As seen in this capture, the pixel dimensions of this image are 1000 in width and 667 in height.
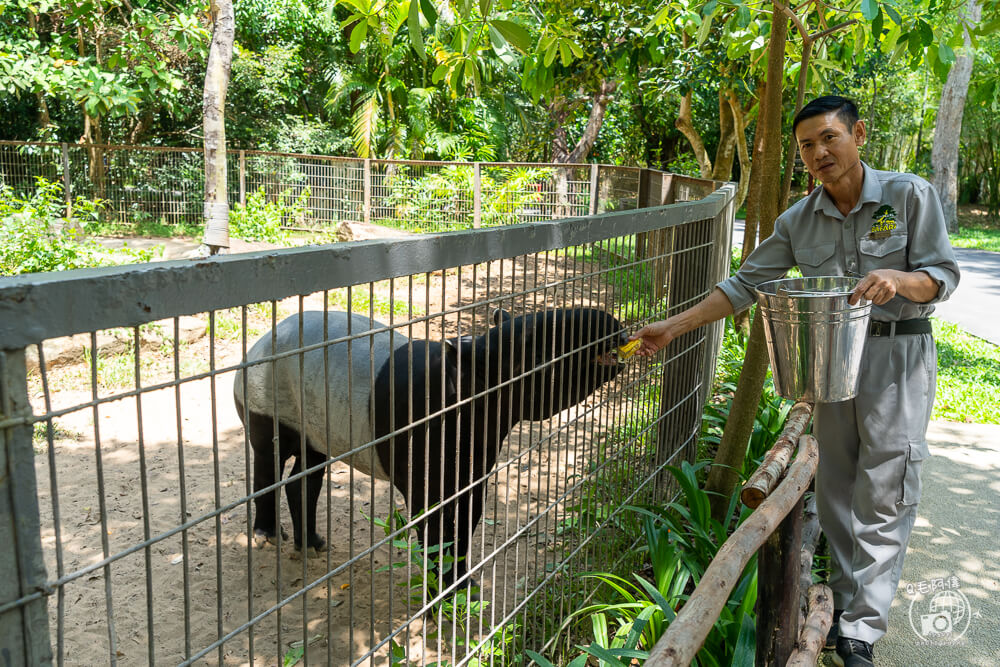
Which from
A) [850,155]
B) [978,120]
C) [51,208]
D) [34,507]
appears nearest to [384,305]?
[51,208]

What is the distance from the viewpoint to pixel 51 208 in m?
8.84

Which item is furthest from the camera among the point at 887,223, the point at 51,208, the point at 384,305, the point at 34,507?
the point at 384,305

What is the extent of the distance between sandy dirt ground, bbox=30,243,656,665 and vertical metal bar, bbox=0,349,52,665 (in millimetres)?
53

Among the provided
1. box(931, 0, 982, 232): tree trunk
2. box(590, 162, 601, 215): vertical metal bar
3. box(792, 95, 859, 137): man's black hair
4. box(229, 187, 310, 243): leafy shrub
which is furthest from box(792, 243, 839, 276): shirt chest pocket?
box(931, 0, 982, 232): tree trunk

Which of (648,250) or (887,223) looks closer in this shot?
(887,223)

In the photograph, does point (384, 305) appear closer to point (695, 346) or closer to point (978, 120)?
point (695, 346)

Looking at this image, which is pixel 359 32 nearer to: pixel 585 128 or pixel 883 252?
pixel 883 252

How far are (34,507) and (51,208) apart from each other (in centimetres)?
871

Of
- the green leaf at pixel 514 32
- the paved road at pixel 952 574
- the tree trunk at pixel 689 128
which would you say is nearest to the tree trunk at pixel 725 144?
the tree trunk at pixel 689 128

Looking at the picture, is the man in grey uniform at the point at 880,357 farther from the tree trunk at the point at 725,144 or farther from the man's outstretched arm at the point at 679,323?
the tree trunk at the point at 725,144

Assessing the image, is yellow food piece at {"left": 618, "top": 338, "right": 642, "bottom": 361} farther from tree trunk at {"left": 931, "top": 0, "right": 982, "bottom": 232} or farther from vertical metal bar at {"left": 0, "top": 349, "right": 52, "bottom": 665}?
tree trunk at {"left": 931, "top": 0, "right": 982, "bottom": 232}

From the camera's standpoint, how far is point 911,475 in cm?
323

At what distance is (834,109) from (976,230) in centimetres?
2994

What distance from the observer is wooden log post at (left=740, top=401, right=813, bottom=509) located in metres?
2.44
